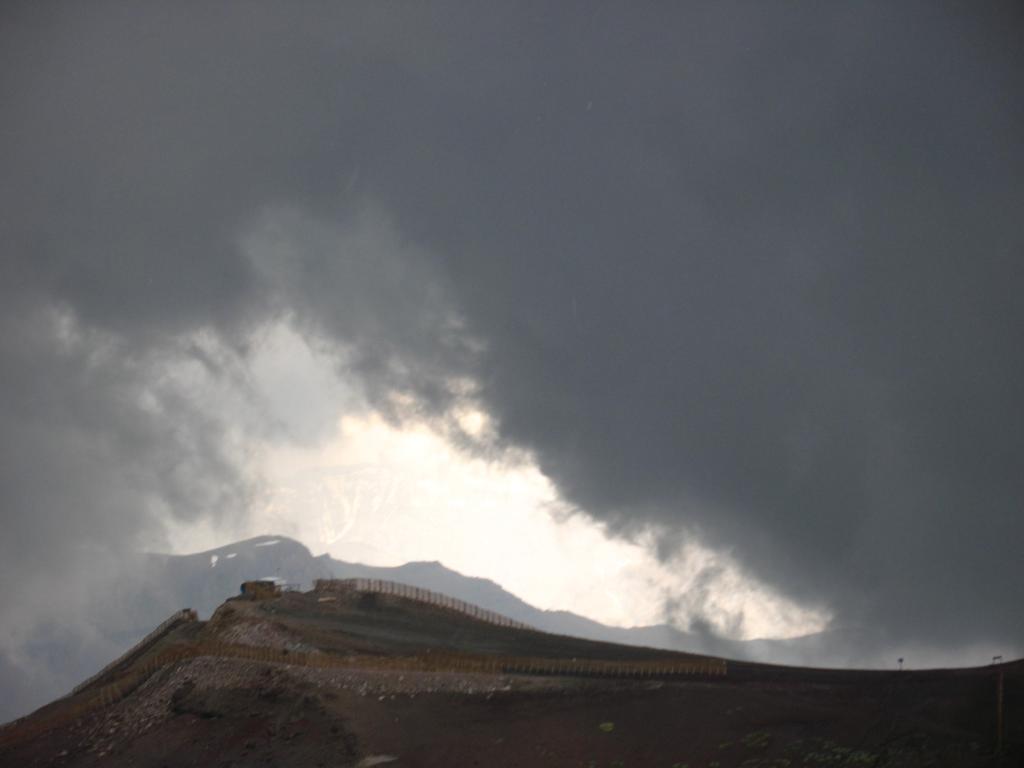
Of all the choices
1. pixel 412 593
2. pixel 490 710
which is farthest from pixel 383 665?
pixel 412 593

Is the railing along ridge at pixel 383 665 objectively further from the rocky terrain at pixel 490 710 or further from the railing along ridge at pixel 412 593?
the railing along ridge at pixel 412 593

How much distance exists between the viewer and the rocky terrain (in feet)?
151

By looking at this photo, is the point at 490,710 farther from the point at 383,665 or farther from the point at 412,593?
the point at 412,593

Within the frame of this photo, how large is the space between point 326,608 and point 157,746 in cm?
3729

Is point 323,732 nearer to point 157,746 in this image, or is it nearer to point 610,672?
point 157,746

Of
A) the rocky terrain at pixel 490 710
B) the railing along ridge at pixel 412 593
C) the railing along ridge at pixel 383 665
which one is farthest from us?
the railing along ridge at pixel 412 593

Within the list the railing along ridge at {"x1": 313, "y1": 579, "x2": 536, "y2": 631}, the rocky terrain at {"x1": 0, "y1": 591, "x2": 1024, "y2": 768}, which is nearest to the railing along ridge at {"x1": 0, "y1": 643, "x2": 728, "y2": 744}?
the rocky terrain at {"x1": 0, "y1": 591, "x2": 1024, "y2": 768}

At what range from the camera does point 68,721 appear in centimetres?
6800

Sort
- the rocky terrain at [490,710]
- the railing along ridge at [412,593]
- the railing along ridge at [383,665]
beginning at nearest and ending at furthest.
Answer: the rocky terrain at [490,710]
the railing along ridge at [383,665]
the railing along ridge at [412,593]

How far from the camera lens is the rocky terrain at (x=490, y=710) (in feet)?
151

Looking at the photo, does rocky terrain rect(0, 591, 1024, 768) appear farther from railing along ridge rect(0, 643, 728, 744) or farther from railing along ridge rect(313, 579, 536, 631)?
railing along ridge rect(313, 579, 536, 631)

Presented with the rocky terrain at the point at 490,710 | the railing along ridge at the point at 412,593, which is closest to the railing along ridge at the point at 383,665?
the rocky terrain at the point at 490,710

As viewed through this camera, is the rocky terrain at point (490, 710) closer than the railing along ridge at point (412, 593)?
Yes

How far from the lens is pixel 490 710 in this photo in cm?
6034
